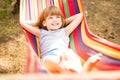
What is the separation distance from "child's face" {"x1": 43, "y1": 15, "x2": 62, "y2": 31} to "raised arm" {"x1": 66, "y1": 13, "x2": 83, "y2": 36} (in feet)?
0.31

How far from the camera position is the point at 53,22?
2252 millimetres

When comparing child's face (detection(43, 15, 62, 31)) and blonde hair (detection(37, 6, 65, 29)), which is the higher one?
blonde hair (detection(37, 6, 65, 29))

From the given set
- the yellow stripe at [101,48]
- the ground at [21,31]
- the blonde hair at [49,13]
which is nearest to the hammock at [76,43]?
the yellow stripe at [101,48]

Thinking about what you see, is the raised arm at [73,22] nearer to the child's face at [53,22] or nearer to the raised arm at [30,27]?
the child's face at [53,22]

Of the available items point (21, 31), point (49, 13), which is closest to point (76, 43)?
point (49, 13)

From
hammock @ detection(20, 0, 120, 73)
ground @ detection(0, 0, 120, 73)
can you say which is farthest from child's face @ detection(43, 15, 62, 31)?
ground @ detection(0, 0, 120, 73)

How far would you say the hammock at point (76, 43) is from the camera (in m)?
1.86

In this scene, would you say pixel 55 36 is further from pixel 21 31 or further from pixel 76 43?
pixel 21 31

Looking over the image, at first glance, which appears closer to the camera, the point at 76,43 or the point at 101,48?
the point at 101,48

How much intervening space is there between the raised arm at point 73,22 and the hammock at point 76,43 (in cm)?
3

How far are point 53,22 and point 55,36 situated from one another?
0.12 metres

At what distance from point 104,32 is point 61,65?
169 centimetres

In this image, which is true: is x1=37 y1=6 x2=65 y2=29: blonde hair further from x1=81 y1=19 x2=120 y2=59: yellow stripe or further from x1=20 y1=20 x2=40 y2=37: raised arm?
x1=81 y1=19 x2=120 y2=59: yellow stripe

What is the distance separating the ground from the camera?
287cm
